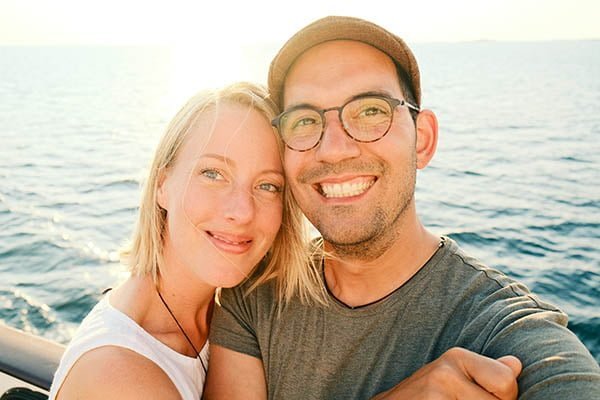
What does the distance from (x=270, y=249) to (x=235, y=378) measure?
0.82 meters

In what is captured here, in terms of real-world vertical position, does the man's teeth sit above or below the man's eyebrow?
below

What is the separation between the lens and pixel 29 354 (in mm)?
3441

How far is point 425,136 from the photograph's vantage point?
9.87ft

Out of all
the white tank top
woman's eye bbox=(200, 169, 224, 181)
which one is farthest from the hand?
woman's eye bbox=(200, 169, 224, 181)

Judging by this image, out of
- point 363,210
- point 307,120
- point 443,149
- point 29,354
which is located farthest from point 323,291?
point 443,149

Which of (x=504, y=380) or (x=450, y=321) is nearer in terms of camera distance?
(x=504, y=380)

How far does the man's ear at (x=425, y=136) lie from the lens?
9.70ft

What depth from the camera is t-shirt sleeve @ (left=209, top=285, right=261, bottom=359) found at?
2.79m

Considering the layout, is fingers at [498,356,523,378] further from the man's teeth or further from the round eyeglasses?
the round eyeglasses

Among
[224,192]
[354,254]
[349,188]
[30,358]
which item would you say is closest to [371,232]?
[354,254]

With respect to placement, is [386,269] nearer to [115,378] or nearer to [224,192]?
[224,192]

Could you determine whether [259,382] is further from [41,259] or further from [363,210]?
[41,259]

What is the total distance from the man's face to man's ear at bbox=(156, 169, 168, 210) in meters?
0.75

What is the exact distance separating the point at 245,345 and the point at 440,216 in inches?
383
